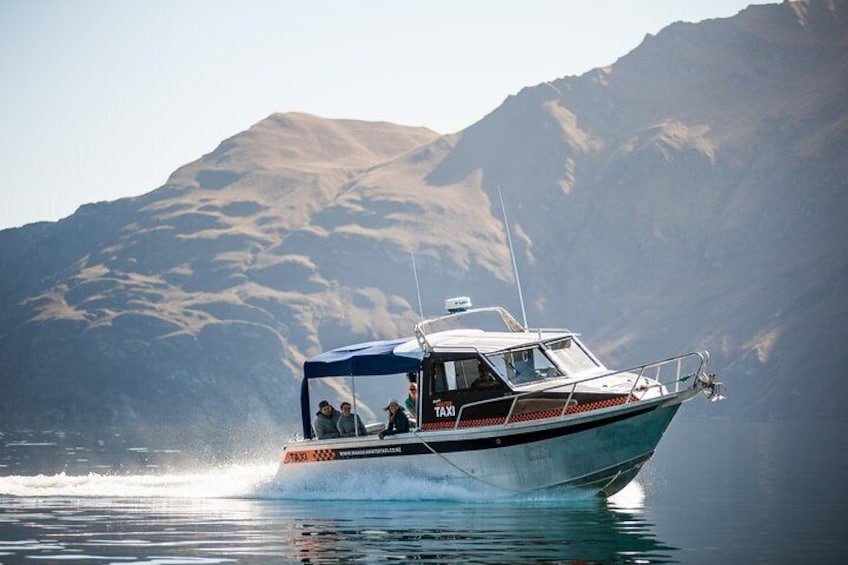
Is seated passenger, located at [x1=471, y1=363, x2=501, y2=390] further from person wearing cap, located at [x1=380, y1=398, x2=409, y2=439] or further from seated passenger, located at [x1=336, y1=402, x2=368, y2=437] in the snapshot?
seated passenger, located at [x1=336, y1=402, x2=368, y2=437]

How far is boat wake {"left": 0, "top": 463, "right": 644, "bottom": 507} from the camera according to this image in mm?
25581

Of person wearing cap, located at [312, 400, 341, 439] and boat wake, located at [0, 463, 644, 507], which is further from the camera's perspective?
person wearing cap, located at [312, 400, 341, 439]

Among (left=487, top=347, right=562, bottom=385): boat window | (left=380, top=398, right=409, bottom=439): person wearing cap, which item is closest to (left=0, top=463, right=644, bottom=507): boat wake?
(left=380, top=398, right=409, bottom=439): person wearing cap

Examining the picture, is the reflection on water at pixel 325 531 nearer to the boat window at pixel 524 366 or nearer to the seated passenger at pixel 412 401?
the seated passenger at pixel 412 401

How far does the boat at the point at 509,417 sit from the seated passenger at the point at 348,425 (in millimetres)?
387

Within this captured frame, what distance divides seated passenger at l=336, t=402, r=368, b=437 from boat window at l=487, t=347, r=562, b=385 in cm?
377

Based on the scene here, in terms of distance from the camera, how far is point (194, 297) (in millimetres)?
196750

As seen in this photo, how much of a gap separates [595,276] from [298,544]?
179414 millimetres

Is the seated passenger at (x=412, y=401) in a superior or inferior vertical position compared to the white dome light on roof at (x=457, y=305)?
inferior

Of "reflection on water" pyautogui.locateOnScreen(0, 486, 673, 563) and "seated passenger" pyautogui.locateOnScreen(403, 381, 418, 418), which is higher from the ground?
"seated passenger" pyautogui.locateOnScreen(403, 381, 418, 418)

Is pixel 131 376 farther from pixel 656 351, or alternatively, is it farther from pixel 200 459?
pixel 200 459

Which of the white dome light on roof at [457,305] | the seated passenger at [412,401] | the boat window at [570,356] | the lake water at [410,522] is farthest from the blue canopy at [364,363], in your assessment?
the boat window at [570,356]

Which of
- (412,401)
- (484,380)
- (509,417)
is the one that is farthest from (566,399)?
(412,401)

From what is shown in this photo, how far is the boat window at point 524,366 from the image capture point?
85.5ft
